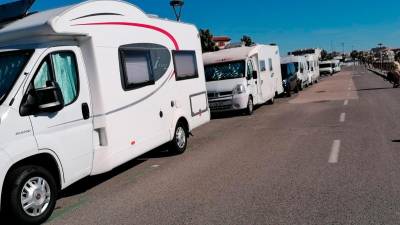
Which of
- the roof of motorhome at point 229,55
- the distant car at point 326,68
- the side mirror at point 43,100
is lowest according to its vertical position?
the distant car at point 326,68

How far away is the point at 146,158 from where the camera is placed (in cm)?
1035

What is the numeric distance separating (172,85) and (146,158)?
1.63 meters

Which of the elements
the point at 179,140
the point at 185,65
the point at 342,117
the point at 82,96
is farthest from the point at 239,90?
the point at 82,96

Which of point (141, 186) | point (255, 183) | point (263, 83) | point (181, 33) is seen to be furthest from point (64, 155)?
point (263, 83)

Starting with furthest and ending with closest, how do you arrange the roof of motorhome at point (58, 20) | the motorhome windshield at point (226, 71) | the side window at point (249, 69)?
the side window at point (249, 69) → the motorhome windshield at point (226, 71) → the roof of motorhome at point (58, 20)

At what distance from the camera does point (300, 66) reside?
33.5m

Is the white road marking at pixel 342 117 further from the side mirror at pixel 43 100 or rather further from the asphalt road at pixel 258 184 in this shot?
the side mirror at pixel 43 100

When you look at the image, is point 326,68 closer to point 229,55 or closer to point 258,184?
point 229,55

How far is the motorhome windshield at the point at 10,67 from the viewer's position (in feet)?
19.7

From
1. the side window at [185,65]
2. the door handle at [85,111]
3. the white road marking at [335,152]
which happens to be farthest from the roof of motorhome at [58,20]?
the white road marking at [335,152]

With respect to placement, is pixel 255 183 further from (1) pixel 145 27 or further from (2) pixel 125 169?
(1) pixel 145 27

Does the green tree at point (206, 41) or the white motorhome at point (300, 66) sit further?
the green tree at point (206, 41)

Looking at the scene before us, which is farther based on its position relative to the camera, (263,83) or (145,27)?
(263,83)

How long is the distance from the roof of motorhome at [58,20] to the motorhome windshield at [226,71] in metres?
10.6
